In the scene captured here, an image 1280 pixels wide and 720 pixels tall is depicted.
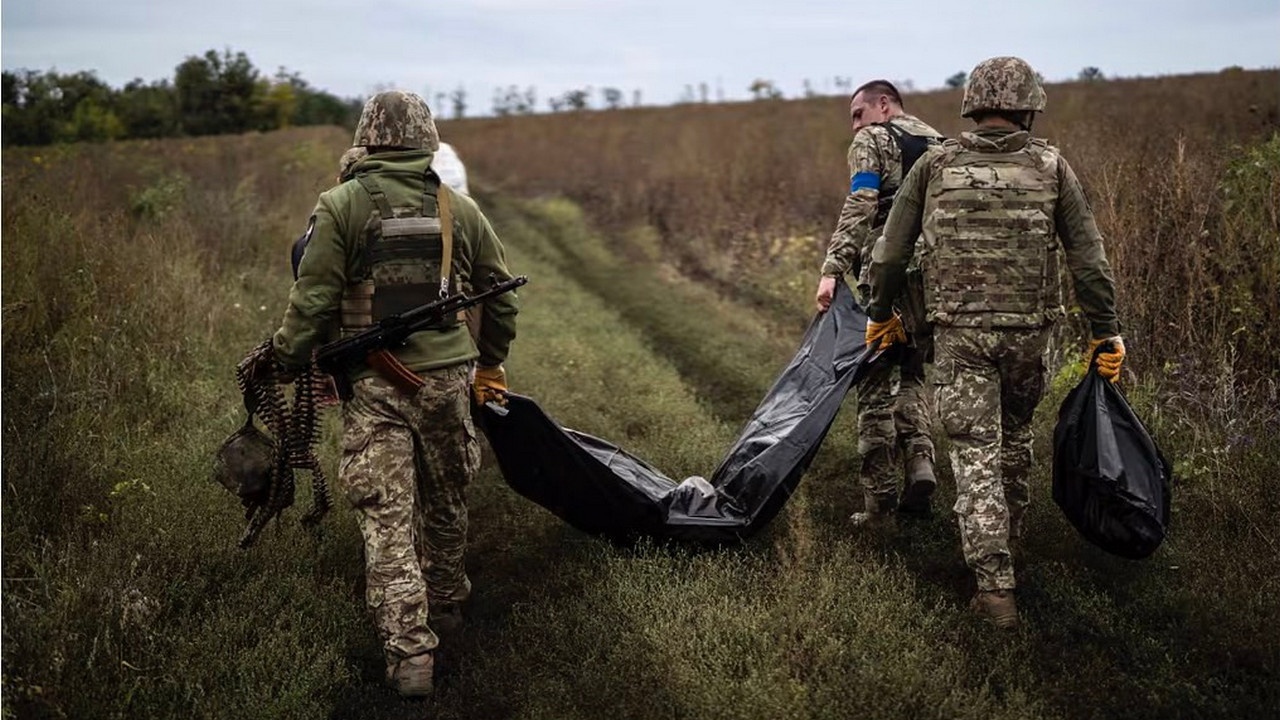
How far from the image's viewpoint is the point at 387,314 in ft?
14.0

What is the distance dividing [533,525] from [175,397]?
332 cm

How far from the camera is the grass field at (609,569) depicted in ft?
A: 12.9

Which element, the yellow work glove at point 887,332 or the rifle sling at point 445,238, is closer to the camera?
the rifle sling at point 445,238

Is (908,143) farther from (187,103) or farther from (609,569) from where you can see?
(187,103)

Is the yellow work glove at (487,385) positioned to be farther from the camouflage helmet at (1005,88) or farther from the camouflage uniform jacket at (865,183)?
the camouflage helmet at (1005,88)

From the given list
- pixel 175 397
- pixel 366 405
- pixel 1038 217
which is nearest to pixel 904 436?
pixel 1038 217

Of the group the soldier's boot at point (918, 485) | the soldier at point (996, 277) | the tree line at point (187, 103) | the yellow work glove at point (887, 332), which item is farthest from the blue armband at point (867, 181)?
the tree line at point (187, 103)

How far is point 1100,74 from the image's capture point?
27344mm

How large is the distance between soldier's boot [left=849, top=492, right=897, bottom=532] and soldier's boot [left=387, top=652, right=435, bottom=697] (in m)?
2.60

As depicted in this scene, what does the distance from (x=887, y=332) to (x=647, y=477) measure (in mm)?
1533

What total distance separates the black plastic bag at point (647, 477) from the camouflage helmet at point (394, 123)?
141 cm

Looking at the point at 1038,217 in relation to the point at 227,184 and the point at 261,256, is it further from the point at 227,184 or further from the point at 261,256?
the point at 227,184

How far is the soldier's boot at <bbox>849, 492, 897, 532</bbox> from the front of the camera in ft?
18.6

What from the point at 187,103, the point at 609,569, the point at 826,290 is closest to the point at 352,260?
the point at 609,569
